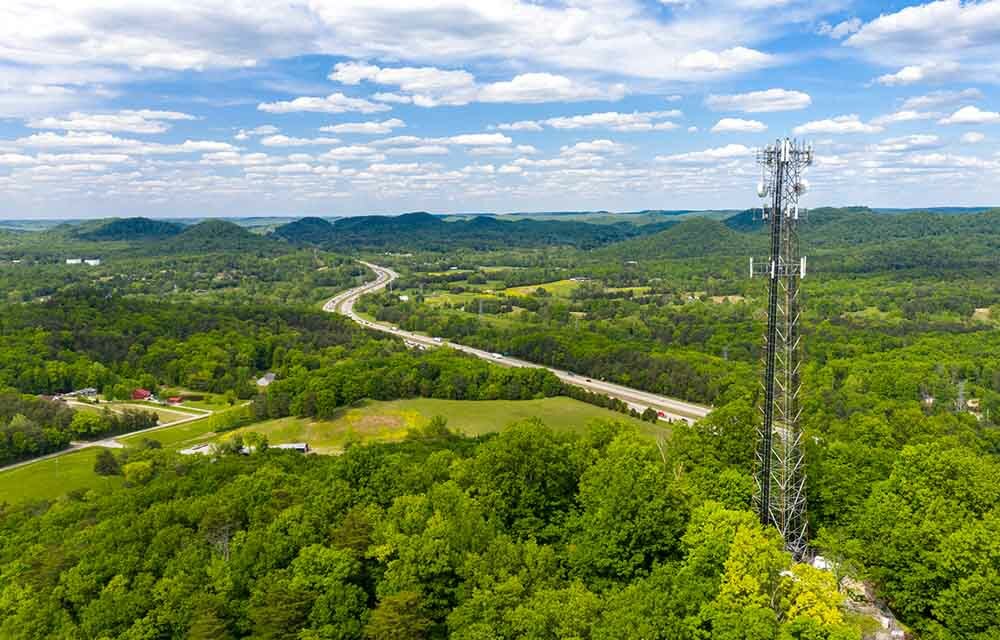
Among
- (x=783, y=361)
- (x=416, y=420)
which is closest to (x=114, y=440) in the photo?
(x=416, y=420)

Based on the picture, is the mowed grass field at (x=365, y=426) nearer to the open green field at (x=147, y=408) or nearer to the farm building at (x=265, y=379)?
the open green field at (x=147, y=408)

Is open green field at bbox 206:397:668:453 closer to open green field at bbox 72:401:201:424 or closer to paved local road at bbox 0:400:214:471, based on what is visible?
paved local road at bbox 0:400:214:471

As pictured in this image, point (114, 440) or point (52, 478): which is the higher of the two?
point (52, 478)

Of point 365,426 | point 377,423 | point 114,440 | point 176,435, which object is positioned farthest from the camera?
point 176,435

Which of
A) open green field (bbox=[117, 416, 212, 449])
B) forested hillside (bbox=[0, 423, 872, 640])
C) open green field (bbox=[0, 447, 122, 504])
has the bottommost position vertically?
open green field (bbox=[117, 416, 212, 449])

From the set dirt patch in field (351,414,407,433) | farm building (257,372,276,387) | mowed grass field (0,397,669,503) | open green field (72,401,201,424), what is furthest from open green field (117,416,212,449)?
farm building (257,372,276,387)

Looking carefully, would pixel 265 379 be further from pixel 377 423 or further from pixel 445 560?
pixel 445 560

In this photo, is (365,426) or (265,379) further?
(265,379)

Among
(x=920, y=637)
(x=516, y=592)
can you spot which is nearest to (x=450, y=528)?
(x=516, y=592)

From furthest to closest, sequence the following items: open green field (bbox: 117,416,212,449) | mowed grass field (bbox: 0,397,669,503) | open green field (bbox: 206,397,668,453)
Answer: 1. open green field (bbox: 117,416,212,449)
2. open green field (bbox: 206,397,668,453)
3. mowed grass field (bbox: 0,397,669,503)
